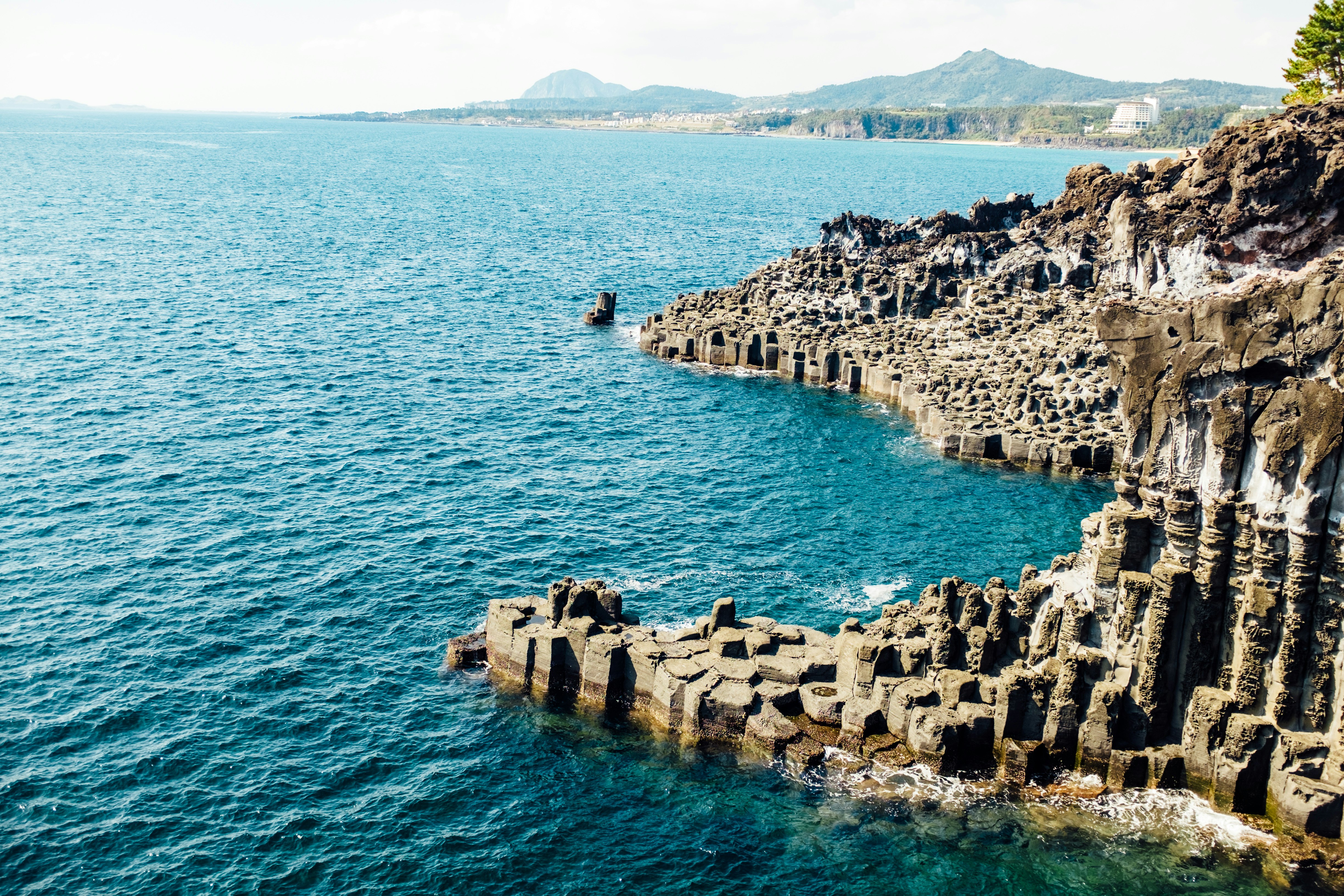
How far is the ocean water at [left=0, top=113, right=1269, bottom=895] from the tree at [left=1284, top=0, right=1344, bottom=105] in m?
60.1

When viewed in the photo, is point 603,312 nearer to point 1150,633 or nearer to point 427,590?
point 427,590

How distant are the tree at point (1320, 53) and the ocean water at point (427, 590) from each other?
2365 inches

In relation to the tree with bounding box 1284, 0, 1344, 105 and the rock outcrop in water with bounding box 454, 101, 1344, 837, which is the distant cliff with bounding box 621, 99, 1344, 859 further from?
the tree with bounding box 1284, 0, 1344, 105

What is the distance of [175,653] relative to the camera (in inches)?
2093

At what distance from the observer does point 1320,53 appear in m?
114

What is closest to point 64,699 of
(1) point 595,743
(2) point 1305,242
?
(1) point 595,743

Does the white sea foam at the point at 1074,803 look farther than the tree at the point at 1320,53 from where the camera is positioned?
No

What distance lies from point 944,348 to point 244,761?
69500 mm

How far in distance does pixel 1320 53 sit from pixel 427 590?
104 metres

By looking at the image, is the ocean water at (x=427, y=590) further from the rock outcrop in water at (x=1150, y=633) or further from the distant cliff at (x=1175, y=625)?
the distant cliff at (x=1175, y=625)

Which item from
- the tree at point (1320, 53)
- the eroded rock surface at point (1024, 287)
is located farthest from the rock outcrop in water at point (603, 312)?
the tree at point (1320, 53)

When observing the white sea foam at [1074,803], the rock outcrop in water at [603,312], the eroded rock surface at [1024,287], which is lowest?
the white sea foam at [1074,803]

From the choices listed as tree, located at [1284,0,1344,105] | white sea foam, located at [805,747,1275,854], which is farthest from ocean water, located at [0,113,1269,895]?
tree, located at [1284,0,1344,105]

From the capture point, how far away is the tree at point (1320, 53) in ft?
367
